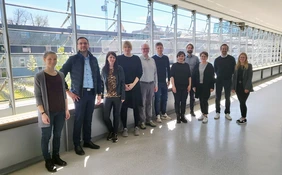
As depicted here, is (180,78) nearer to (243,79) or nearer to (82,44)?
(243,79)

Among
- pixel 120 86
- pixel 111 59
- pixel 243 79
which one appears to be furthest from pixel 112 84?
pixel 243 79

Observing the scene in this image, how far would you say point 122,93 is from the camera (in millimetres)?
3395

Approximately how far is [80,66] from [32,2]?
3.76 ft

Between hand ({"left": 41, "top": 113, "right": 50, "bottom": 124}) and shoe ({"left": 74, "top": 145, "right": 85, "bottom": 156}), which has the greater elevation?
hand ({"left": 41, "top": 113, "right": 50, "bottom": 124})

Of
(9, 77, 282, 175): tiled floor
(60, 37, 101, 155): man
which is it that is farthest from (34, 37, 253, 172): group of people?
(9, 77, 282, 175): tiled floor

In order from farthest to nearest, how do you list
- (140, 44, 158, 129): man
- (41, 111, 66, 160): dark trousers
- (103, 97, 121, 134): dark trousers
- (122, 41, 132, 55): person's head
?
(140, 44, 158, 129): man → (122, 41, 132, 55): person's head → (103, 97, 121, 134): dark trousers → (41, 111, 66, 160): dark trousers

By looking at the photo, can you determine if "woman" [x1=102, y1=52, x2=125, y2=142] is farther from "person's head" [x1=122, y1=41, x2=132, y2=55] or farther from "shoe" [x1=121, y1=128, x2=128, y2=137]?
"shoe" [x1=121, y1=128, x2=128, y2=137]

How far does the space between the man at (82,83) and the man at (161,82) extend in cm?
149

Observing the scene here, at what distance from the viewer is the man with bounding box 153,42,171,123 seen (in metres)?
4.22

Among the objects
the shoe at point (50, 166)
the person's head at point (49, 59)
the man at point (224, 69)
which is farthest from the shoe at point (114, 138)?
the man at point (224, 69)

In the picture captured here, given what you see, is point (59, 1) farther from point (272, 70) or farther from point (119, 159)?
point (272, 70)

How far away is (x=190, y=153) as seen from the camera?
9.89 feet

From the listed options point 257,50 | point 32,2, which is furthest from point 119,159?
point 257,50

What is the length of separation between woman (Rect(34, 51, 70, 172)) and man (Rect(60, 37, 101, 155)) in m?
0.26
